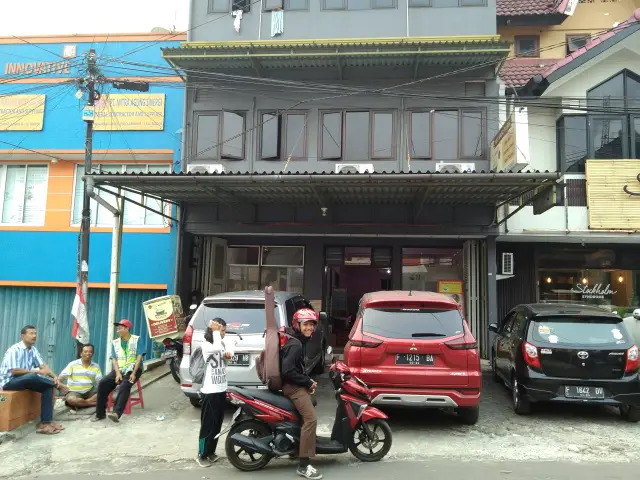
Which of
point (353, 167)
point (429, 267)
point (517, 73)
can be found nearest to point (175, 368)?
point (353, 167)

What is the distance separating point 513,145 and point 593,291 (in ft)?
18.4

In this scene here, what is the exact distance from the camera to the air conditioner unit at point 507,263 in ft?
40.2

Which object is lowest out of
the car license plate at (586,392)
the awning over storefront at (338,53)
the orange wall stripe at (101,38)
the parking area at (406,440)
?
the parking area at (406,440)

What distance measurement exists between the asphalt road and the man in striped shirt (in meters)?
2.63

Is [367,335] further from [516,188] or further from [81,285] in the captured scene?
[81,285]

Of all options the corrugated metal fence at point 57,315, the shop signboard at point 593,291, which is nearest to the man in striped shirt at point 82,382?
the corrugated metal fence at point 57,315

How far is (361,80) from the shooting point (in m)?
12.3

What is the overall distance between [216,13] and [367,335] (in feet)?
33.8

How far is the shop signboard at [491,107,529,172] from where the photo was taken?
9.43 m

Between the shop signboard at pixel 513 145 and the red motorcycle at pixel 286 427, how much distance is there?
6.11 metres

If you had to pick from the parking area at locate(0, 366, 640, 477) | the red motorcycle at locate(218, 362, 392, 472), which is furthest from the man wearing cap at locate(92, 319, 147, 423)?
the red motorcycle at locate(218, 362, 392, 472)

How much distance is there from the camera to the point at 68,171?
13.5 m

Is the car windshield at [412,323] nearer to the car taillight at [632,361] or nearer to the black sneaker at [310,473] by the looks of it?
the black sneaker at [310,473]

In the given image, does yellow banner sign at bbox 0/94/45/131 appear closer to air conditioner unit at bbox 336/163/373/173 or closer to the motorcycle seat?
air conditioner unit at bbox 336/163/373/173
